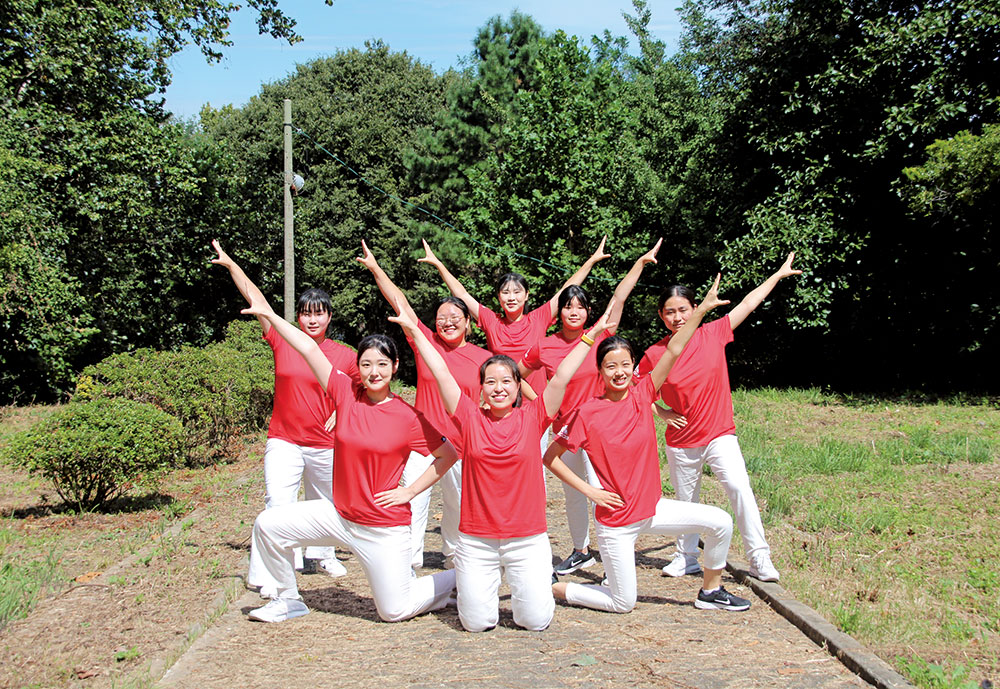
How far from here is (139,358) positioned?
1177 cm

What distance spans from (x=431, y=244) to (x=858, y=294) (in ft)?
58.4

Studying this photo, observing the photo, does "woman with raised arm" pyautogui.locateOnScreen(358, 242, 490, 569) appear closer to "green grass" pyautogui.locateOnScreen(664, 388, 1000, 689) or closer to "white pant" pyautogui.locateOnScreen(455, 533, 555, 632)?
"white pant" pyautogui.locateOnScreen(455, 533, 555, 632)

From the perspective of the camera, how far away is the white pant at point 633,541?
559cm

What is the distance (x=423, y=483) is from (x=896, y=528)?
4.41 metres

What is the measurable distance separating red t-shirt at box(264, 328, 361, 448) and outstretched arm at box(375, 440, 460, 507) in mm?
1124

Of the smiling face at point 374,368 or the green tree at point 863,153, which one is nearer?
the smiling face at point 374,368

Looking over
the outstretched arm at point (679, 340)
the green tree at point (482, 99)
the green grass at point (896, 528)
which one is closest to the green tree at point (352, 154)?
the green tree at point (482, 99)

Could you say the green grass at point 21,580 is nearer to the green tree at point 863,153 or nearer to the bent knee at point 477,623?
the bent knee at point 477,623

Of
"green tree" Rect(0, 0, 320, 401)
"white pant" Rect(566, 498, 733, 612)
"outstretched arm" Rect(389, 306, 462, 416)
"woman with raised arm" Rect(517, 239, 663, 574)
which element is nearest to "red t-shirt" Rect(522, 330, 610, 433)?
"woman with raised arm" Rect(517, 239, 663, 574)

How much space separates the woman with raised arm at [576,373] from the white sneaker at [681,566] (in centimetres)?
58

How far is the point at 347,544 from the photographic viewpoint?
5504mm

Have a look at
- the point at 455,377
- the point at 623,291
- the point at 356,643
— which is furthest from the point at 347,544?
the point at 623,291

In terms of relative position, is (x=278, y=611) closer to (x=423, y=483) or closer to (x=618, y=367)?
(x=423, y=483)

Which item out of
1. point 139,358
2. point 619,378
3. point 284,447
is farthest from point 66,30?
point 619,378
